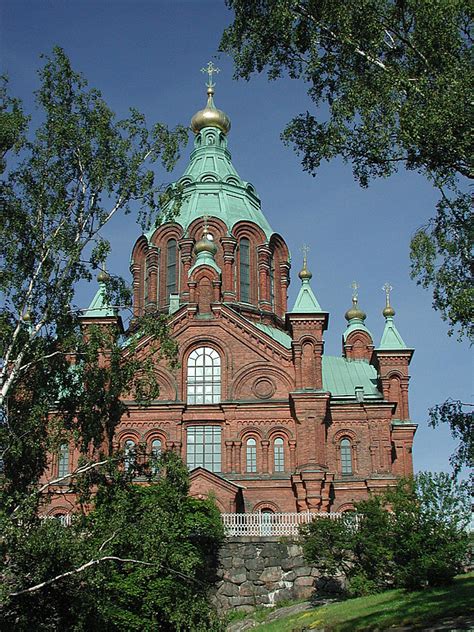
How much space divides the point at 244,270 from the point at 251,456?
488 inches

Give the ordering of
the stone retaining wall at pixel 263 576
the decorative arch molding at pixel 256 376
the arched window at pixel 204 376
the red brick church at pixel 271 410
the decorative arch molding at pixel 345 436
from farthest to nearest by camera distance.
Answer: the arched window at pixel 204 376 → the decorative arch molding at pixel 256 376 → the decorative arch molding at pixel 345 436 → the red brick church at pixel 271 410 → the stone retaining wall at pixel 263 576

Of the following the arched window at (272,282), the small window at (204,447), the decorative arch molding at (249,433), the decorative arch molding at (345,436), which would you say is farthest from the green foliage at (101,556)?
the arched window at (272,282)

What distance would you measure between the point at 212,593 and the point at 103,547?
1075 cm

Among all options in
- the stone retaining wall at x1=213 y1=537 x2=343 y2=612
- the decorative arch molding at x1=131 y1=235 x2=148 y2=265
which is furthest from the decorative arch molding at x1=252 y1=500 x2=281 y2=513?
the decorative arch molding at x1=131 y1=235 x2=148 y2=265

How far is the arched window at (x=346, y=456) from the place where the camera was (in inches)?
1543

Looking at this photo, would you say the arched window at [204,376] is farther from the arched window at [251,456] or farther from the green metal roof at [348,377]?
the green metal roof at [348,377]

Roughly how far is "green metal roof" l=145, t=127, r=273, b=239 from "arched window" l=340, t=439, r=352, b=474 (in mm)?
13838

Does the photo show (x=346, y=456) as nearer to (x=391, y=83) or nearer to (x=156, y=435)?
(x=156, y=435)

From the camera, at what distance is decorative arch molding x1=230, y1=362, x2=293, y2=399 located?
39.7 meters

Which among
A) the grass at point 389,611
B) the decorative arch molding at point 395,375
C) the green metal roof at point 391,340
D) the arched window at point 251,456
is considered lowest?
the grass at point 389,611

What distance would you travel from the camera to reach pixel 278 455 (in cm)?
3866

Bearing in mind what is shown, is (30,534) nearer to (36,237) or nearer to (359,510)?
(36,237)

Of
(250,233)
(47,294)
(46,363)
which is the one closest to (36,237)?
(47,294)

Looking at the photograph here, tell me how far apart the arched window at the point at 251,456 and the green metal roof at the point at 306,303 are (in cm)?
583
